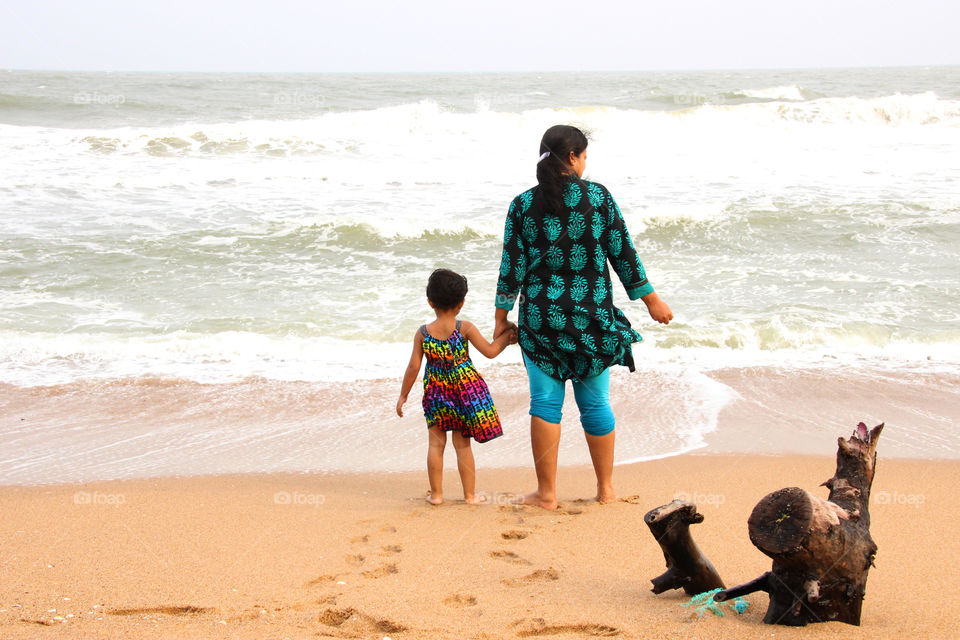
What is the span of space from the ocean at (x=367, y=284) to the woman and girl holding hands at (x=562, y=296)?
0.83 meters

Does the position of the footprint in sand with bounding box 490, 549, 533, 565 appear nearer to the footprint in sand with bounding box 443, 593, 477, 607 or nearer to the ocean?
the footprint in sand with bounding box 443, 593, 477, 607

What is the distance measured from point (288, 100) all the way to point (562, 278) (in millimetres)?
26811

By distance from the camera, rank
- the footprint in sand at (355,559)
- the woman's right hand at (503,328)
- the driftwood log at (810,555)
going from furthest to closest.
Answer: the woman's right hand at (503,328) → the footprint in sand at (355,559) → the driftwood log at (810,555)

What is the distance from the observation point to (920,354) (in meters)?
6.22

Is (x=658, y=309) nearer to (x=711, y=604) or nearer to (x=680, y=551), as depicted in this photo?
(x=680, y=551)

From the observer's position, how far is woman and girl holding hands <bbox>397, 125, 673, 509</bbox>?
328 centimetres

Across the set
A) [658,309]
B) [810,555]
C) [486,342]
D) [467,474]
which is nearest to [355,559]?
[467,474]

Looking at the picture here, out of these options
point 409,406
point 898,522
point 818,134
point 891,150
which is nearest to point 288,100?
point 818,134

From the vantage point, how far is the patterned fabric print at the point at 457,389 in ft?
12.2

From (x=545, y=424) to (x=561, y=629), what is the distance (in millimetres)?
Answer: 1249

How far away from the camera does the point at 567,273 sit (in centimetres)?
333

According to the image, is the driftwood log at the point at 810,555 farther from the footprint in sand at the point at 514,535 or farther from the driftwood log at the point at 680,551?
the footprint in sand at the point at 514,535

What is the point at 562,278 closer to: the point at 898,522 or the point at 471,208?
the point at 898,522

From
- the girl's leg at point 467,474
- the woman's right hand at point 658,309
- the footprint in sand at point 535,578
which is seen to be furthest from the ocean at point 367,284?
the footprint in sand at point 535,578
